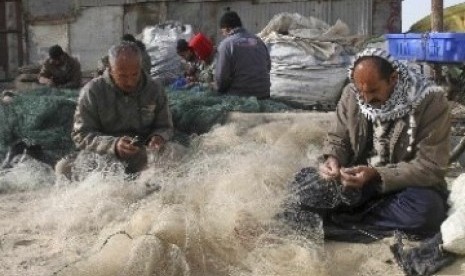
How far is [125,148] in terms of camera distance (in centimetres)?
480

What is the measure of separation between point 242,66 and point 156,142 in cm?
253

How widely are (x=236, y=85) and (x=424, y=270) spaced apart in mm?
4488

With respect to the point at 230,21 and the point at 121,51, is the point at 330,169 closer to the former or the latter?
the point at 121,51

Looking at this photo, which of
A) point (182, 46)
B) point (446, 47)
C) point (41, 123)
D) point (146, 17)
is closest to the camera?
point (41, 123)

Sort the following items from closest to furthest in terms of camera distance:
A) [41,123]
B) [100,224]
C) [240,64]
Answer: [100,224] → [41,123] → [240,64]

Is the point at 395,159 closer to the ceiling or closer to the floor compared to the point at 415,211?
closer to the ceiling

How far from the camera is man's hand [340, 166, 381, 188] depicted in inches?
143

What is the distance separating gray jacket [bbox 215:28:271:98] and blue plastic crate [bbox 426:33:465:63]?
1.78m

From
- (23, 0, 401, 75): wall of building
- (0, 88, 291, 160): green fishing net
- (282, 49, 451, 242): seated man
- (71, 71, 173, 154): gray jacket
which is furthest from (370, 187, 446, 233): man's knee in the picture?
(23, 0, 401, 75): wall of building

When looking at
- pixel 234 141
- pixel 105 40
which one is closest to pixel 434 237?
pixel 234 141

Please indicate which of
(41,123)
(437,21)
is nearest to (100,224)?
(41,123)

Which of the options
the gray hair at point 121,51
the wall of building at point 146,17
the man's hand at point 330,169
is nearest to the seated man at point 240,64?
the gray hair at point 121,51

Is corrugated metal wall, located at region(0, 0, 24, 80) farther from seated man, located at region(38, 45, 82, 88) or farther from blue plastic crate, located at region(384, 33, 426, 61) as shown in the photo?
blue plastic crate, located at region(384, 33, 426, 61)

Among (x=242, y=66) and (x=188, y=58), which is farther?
(x=188, y=58)
